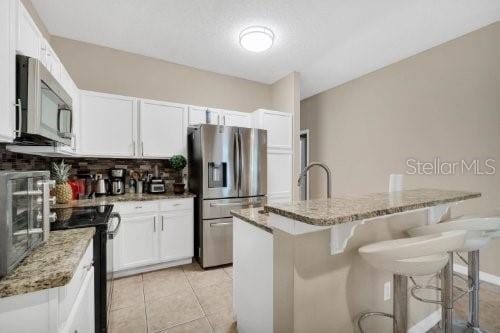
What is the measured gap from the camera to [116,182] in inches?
111

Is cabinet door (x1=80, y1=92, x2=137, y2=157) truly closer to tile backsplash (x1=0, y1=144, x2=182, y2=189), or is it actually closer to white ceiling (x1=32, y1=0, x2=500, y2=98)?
tile backsplash (x1=0, y1=144, x2=182, y2=189)

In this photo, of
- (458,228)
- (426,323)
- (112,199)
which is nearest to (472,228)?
(458,228)

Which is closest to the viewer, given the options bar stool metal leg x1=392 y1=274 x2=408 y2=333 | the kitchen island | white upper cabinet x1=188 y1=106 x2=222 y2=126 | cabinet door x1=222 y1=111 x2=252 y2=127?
the kitchen island

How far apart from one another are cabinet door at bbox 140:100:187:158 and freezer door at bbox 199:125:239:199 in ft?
1.59

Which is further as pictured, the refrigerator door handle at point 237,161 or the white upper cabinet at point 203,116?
the white upper cabinet at point 203,116

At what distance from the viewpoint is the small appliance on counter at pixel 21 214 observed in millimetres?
792

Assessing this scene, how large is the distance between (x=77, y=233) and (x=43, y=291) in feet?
1.81

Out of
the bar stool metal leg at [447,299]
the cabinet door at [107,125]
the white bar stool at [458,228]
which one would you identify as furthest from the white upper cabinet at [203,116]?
the bar stool metal leg at [447,299]

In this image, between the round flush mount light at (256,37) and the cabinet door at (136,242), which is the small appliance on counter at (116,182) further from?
the round flush mount light at (256,37)

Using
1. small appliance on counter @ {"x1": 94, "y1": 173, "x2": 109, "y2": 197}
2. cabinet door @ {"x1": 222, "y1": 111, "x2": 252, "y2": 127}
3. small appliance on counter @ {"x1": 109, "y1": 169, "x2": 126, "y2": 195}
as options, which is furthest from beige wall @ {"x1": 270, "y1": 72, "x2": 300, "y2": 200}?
small appliance on counter @ {"x1": 94, "y1": 173, "x2": 109, "y2": 197}

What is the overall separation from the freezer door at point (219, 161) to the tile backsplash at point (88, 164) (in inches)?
30.8

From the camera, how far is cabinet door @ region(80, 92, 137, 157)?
2578 millimetres

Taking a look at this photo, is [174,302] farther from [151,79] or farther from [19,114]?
[151,79]

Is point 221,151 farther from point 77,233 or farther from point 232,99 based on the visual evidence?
point 77,233
